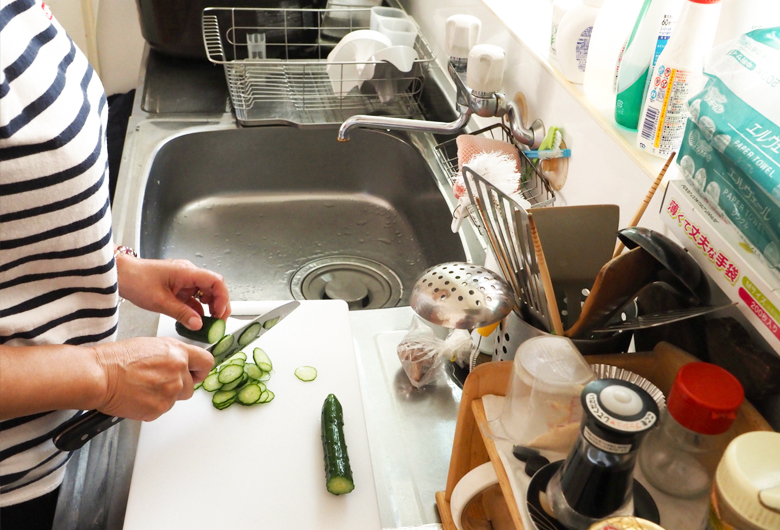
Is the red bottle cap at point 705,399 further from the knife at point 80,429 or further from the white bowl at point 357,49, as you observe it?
the white bowl at point 357,49

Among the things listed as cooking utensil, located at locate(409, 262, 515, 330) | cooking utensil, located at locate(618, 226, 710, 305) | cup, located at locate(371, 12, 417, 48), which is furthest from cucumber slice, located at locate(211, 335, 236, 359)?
cup, located at locate(371, 12, 417, 48)

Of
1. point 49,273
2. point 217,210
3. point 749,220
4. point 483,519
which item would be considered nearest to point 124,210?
point 217,210

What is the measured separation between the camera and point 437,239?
4.08ft

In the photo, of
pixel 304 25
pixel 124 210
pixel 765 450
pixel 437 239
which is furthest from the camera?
pixel 304 25

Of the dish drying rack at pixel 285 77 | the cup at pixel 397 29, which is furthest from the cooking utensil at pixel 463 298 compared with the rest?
the cup at pixel 397 29

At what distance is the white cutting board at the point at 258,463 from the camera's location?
2.20 feet

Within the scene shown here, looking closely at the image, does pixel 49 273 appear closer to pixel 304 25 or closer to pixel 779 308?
pixel 779 308

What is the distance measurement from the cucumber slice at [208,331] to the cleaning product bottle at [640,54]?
576mm

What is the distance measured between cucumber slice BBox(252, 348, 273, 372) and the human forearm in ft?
0.80

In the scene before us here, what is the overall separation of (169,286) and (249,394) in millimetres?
179

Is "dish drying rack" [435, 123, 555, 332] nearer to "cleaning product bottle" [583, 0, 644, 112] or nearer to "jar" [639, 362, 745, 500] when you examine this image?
"jar" [639, 362, 745, 500]

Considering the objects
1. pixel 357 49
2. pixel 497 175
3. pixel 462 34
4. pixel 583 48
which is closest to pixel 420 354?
pixel 497 175

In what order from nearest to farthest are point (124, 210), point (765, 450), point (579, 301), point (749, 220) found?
point (765, 450) → point (749, 220) → point (579, 301) → point (124, 210)

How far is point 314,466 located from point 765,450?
48cm
